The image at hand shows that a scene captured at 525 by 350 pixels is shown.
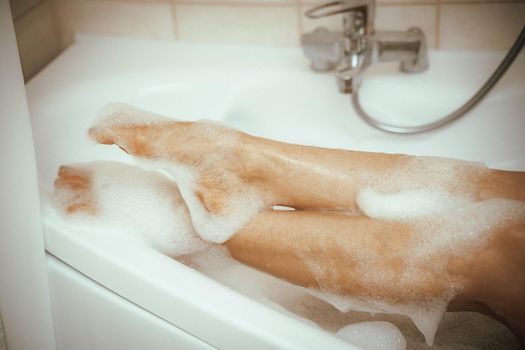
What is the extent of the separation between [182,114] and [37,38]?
391mm

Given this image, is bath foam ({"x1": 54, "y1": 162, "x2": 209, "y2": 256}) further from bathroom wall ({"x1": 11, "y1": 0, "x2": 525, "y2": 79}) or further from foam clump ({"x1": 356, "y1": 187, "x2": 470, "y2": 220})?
bathroom wall ({"x1": 11, "y1": 0, "x2": 525, "y2": 79})

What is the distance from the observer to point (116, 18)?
1.42 meters

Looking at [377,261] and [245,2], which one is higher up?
[245,2]

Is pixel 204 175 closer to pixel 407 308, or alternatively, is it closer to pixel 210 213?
pixel 210 213

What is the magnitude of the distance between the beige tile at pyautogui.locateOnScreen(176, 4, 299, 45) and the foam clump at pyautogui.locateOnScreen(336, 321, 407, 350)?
2.31 feet

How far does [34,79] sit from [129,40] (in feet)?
0.80

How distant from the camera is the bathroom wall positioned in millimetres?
1156

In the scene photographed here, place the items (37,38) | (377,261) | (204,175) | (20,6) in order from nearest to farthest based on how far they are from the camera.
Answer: (377,261) → (204,175) → (20,6) → (37,38)

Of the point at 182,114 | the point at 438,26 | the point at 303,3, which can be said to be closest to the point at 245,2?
the point at 303,3

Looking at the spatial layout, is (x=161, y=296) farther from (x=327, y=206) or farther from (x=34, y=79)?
(x=34, y=79)

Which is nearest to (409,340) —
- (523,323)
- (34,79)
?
(523,323)

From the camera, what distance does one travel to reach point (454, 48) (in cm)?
121

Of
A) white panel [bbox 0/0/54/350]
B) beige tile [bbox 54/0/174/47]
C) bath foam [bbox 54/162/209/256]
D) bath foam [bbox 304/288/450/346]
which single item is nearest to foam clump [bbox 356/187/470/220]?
bath foam [bbox 304/288/450/346]

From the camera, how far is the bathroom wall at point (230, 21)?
1156mm
